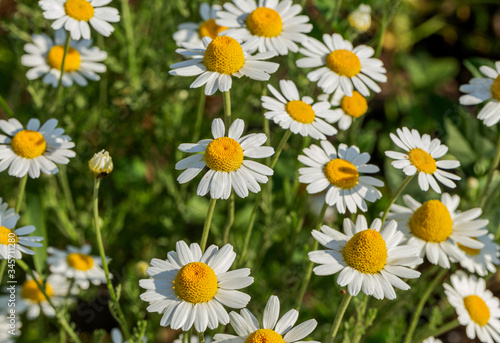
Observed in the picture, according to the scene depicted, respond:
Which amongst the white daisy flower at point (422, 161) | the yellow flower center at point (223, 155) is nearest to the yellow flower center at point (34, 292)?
the yellow flower center at point (223, 155)

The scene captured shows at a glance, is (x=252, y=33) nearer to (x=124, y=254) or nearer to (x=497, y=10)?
(x=124, y=254)

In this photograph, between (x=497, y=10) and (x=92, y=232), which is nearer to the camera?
(x=92, y=232)

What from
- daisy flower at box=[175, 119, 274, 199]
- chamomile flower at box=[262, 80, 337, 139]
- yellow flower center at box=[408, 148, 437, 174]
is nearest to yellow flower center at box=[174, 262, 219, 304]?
daisy flower at box=[175, 119, 274, 199]

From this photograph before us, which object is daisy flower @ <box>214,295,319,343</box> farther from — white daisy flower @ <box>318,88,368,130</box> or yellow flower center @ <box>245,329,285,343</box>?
white daisy flower @ <box>318,88,368,130</box>

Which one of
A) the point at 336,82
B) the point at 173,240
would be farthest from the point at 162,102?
the point at 336,82

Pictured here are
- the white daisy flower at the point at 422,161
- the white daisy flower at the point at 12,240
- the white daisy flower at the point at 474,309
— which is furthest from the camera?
the white daisy flower at the point at 474,309

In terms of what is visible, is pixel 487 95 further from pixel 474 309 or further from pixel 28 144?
pixel 28 144

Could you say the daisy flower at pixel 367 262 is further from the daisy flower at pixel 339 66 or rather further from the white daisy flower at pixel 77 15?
the white daisy flower at pixel 77 15
